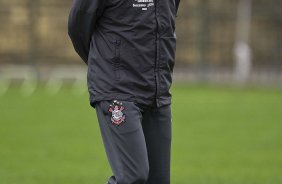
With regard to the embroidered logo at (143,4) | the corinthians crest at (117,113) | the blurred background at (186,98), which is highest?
the embroidered logo at (143,4)

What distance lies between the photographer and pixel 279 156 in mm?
12039

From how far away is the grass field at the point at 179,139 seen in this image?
33.6 ft

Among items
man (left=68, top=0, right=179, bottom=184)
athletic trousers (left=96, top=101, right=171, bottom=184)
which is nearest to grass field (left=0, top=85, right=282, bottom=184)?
athletic trousers (left=96, top=101, right=171, bottom=184)

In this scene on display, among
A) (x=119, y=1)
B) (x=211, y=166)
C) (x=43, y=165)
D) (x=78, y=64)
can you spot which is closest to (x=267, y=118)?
(x=211, y=166)

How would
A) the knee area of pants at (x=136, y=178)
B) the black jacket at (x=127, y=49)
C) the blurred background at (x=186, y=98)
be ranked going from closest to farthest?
the knee area of pants at (x=136, y=178)
the black jacket at (x=127, y=49)
the blurred background at (x=186, y=98)

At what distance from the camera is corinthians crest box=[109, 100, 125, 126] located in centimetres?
539

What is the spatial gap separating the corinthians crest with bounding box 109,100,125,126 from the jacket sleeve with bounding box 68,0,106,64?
53cm

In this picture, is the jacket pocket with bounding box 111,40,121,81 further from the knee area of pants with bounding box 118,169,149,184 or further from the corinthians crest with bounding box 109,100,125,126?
the knee area of pants with bounding box 118,169,149,184

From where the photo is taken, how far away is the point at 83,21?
5566 millimetres

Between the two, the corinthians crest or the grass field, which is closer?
the corinthians crest

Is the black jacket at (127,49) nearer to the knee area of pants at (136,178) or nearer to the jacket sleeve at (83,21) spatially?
the jacket sleeve at (83,21)

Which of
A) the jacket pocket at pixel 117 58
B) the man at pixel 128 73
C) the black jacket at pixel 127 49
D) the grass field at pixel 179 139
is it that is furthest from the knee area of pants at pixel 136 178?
the grass field at pixel 179 139

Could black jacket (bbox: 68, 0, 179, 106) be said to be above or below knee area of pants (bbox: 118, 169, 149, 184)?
above

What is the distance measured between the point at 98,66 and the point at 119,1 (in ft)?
1.42
